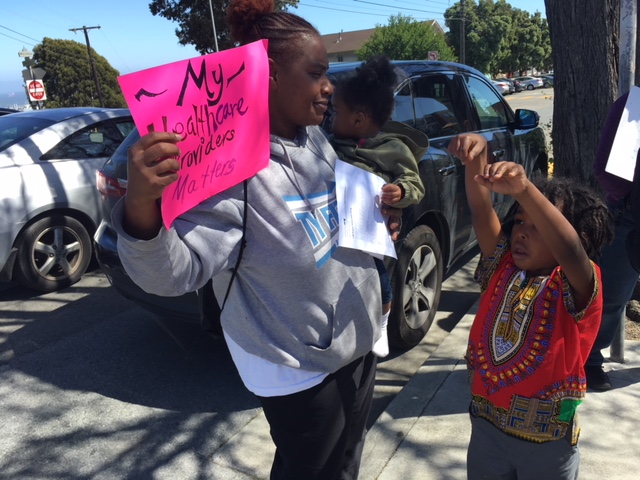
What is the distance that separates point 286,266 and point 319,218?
0.56ft

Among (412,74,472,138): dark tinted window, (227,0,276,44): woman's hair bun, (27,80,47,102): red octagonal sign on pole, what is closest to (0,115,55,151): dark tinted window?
(412,74,472,138): dark tinted window

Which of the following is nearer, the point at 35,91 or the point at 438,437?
the point at 438,437

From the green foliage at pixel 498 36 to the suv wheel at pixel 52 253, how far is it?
2017 inches

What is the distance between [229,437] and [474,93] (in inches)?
136

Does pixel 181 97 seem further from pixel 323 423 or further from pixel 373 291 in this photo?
pixel 323 423

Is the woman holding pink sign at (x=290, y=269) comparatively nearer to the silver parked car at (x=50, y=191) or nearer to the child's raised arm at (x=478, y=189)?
the child's raised arm at (x=478, y=189)

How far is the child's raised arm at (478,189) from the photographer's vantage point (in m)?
1.75

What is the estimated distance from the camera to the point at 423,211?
3781mm

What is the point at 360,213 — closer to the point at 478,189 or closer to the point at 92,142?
the point at 478,189

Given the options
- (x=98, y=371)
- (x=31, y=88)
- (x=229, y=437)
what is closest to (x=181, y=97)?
(x=229, y=437)

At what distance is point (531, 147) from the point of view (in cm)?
567

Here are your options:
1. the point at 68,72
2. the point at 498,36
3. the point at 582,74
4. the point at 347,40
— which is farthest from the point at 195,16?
the point at 347,40

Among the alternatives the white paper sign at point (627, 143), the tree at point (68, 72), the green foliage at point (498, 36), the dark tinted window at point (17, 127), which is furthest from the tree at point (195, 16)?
the white paper sign at point (627, 143)

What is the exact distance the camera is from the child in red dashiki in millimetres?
1750
